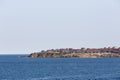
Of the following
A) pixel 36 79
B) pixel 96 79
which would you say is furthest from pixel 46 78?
pixel 96 79

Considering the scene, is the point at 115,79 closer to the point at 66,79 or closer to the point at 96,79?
the point at 96,79

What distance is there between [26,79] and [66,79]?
9.10m

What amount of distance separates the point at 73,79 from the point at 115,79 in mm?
9525

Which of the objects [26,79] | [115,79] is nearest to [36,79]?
[26,79]

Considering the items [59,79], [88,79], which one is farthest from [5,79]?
[88,79]

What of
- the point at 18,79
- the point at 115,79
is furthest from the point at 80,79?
the point at 18,79

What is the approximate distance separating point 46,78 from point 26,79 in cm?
565

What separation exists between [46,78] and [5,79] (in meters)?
9.57

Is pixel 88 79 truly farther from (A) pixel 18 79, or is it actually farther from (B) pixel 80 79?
(A) pixel 18 79

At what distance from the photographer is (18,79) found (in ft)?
341

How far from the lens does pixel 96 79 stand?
103m

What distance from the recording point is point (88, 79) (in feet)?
338

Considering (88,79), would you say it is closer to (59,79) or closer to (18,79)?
(59,79)

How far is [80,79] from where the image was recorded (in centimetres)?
10350
